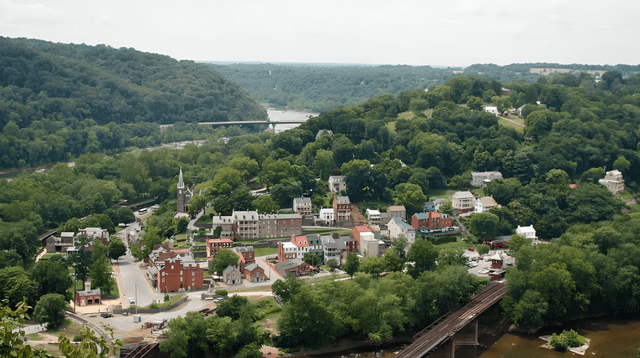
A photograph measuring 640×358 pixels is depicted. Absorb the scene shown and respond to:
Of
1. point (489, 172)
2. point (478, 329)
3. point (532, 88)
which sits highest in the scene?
point (532, 88)

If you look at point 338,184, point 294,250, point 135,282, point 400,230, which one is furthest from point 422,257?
point 338,184

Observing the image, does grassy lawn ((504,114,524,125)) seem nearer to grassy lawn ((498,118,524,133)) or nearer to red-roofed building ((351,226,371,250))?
grassy lawn ((498,118,524,133))

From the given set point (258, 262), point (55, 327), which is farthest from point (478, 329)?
point (55, 327)

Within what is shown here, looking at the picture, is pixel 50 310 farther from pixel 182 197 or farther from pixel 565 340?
pixel 565 340

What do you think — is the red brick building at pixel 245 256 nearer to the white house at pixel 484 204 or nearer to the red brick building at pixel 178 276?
the red brick building at pixel 178 276

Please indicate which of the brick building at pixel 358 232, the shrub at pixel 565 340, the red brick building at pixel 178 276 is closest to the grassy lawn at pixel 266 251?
the brick building at pixel 358 232

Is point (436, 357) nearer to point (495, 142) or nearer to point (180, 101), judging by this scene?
point (495, 142)
